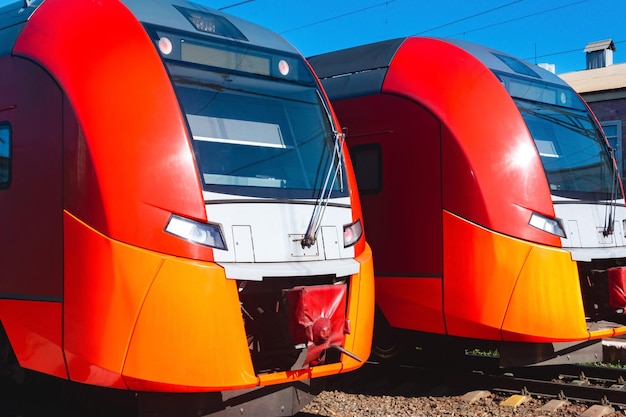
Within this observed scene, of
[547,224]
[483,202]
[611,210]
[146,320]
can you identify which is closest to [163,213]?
[146,320]

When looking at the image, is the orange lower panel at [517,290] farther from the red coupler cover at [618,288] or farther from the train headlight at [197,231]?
the train headlight at [197,231]

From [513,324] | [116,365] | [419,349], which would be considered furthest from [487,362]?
[116,365]

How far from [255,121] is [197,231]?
1.06 m

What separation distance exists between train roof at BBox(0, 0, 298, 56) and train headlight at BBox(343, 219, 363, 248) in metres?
1.44

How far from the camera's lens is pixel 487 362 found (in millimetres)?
8344

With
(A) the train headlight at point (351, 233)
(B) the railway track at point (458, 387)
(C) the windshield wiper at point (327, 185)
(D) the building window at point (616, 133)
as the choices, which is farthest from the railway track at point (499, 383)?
(D) the building window at point (616, 133)

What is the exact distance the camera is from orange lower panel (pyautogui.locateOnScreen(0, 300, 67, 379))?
16.3 feet

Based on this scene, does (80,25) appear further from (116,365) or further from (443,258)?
(443,258)

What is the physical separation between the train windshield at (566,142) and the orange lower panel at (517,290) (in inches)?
27.8

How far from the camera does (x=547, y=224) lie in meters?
6.82

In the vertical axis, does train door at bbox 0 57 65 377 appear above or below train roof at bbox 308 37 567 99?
below

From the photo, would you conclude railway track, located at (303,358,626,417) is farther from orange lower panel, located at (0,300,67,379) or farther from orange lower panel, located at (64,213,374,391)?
orange lower panel, located at (0,300,67,379)

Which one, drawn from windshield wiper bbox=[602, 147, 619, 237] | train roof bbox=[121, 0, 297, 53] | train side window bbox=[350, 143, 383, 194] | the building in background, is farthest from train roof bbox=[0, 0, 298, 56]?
the building in background

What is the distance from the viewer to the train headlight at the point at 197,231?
4.81 meters
